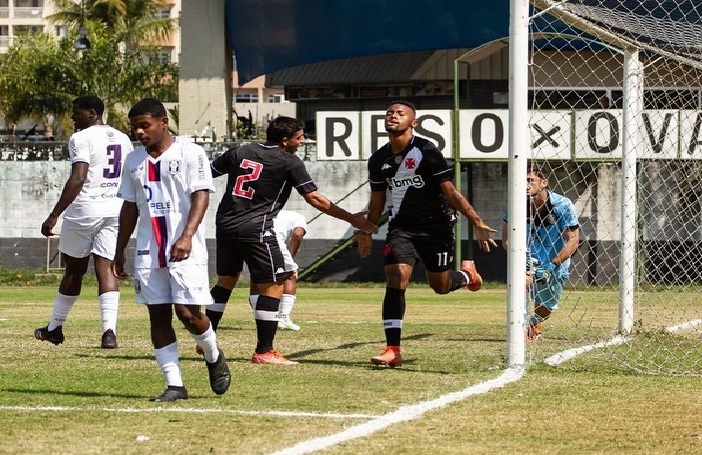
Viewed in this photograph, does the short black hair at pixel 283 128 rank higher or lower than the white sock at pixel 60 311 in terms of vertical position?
higher

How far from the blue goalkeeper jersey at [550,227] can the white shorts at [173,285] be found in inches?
231

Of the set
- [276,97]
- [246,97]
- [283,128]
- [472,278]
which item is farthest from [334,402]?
[246,97]

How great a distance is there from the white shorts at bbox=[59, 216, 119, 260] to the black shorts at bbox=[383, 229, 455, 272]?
2.72 meters

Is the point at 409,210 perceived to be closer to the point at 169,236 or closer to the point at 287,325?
the point at 169,236

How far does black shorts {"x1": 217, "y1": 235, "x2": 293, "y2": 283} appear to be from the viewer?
36.9 feet

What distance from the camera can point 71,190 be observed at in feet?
39.3

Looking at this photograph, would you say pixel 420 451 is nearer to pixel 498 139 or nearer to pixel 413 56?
pixel 498 139

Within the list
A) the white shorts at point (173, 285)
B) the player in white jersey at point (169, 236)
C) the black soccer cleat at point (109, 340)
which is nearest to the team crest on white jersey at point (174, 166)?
the player in white jersey at point (169, 236)

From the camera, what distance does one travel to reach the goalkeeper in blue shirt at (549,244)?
13984 mm

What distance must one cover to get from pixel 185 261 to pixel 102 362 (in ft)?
8.68

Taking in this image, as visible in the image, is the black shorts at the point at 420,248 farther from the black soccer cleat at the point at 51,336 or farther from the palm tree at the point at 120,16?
the palm tree at the point at 120,16

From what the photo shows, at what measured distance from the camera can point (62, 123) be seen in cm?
6462

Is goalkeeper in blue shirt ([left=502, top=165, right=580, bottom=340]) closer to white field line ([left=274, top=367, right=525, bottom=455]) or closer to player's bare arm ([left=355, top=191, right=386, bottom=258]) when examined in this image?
player's bare arm ([left=355, top=191, right=386, bottom=258])

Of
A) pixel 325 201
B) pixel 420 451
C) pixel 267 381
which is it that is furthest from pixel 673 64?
pixel 420 451
